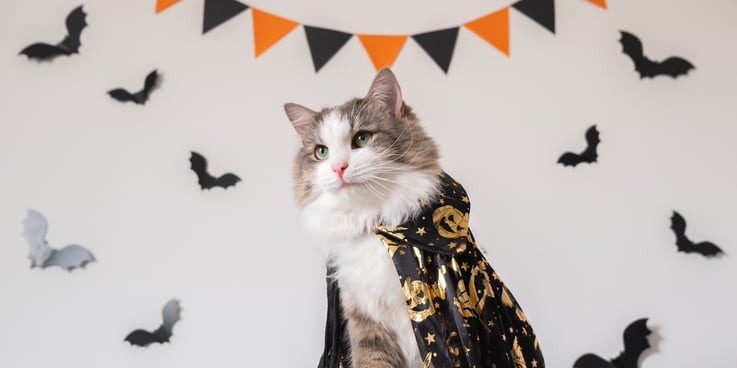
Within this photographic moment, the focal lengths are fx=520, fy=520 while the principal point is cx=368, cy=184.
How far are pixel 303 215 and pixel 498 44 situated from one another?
979 millimetres

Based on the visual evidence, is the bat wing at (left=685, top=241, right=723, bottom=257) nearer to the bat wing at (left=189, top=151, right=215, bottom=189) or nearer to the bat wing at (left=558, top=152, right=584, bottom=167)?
the bat wing at (left=558, top=152, right=584, bottom=167)

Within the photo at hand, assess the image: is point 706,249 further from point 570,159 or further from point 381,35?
point 381,35

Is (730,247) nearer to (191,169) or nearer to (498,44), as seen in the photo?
(498,44)

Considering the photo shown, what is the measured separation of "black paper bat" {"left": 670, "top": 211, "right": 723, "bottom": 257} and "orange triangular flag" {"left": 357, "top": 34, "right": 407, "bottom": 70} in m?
1.03

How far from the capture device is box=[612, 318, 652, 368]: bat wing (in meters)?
1.57

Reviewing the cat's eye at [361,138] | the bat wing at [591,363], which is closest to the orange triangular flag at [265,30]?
the cat's eye at [361,138]

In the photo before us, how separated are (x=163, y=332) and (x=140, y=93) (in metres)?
0.73

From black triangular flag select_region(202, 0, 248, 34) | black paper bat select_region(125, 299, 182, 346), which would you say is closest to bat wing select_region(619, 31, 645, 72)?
black triangular flag select_region(202, 0, 248, 34)

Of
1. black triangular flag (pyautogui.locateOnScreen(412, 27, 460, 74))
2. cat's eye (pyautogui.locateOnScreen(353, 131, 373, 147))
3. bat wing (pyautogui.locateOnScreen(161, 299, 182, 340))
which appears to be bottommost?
bat wing (pyautogui.locateOnScreen(161, 299, 182, 340))

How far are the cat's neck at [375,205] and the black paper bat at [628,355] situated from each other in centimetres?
90

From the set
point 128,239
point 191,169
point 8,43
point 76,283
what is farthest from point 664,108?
point 8,43

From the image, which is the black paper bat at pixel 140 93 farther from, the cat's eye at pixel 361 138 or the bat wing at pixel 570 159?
the bat wing at pixel 570 159

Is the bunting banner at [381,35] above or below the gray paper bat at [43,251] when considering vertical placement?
above

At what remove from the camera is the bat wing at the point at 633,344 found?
5.15 feet
